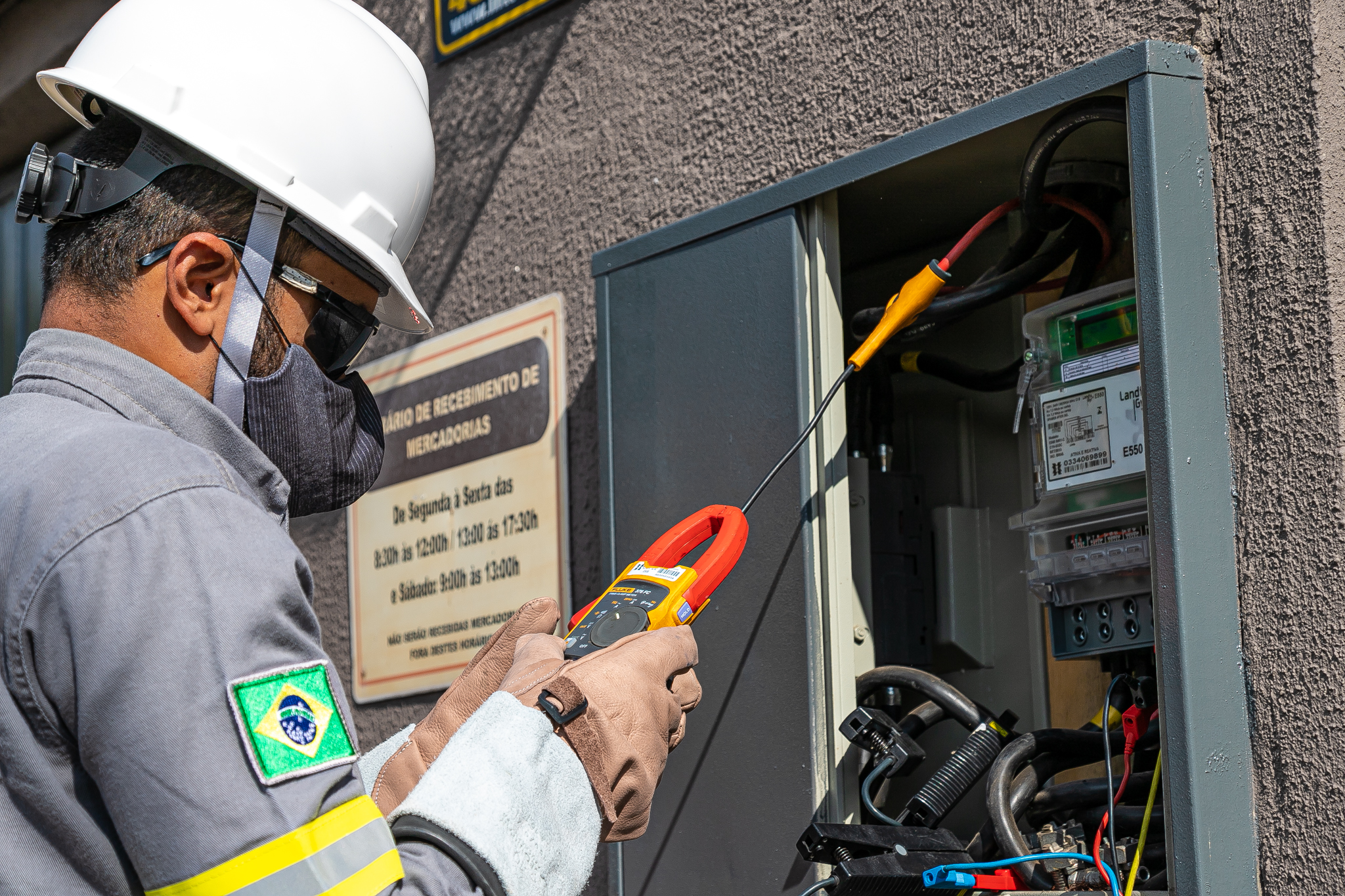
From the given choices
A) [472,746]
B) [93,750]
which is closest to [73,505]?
[93,750]

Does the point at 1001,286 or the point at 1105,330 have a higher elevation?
the point at 1001,286

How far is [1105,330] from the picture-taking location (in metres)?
1.85

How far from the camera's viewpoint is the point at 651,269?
2.26 metres

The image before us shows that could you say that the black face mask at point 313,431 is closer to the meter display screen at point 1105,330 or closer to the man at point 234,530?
the man at point 234,530

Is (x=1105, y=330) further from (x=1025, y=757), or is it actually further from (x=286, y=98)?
(x=286, y=98)

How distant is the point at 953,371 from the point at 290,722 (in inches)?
59.3

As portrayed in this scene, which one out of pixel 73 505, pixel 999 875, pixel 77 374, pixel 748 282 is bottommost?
pixel 999 875

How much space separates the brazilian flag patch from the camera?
1034mm

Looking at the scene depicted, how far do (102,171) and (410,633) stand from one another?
5.95 feet

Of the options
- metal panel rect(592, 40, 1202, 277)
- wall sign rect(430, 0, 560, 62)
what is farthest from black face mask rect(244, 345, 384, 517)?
wall sign rect(430, 0, 560, 62)

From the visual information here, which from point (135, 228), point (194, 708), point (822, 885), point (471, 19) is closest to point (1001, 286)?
point (822, 885)

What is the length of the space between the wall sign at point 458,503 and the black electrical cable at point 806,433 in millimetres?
821

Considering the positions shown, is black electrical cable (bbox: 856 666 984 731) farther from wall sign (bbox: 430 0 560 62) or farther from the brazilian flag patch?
wall sign (bbox: 430 0 560 62)

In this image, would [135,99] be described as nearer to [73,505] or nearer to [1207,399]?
[73,505]
